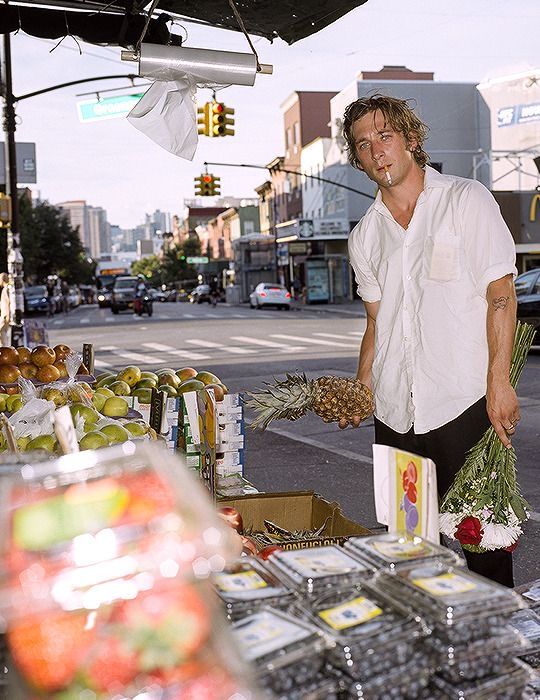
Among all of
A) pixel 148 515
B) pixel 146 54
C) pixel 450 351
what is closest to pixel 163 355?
pixel 146 54

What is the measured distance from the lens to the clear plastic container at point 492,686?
1.74 metres

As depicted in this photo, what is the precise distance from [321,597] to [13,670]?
2.16 feet

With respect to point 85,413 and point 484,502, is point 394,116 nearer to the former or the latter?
point 484,502

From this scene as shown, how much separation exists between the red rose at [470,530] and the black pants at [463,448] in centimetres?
11

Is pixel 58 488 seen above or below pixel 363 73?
below

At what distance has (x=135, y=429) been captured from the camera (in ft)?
13.5

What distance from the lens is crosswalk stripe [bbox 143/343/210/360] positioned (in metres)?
19.1

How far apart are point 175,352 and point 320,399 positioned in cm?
1766

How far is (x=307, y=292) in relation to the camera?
1941 inches

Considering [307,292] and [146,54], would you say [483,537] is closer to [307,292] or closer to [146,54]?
[146,54]

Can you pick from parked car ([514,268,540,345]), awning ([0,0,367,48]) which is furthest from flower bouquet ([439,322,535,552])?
parked car ([514,268,540,345])

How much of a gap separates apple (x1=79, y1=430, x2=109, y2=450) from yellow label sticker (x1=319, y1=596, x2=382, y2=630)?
1.94m

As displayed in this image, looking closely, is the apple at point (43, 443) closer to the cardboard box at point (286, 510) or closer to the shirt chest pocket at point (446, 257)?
the cardboard box at point (286, 510)

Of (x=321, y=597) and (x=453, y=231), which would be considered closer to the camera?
(x=321, y=597)
